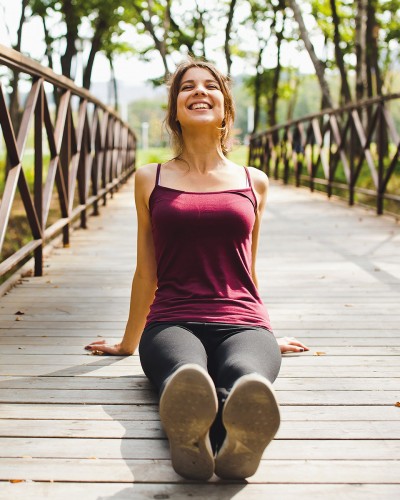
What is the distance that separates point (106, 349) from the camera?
114 inches

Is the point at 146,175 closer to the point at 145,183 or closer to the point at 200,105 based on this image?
the point at 145,183

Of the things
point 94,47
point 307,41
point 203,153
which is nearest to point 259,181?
point 203,153

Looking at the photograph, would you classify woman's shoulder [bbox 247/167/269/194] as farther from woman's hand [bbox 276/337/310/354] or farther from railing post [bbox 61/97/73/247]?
railing post [bbox 61/97/73/247]

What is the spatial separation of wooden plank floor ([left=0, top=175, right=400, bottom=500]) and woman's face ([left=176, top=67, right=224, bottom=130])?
0.92 metres

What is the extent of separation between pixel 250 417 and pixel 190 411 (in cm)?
14

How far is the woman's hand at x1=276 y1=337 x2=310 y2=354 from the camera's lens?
2.92 metres

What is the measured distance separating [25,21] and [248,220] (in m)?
13.7

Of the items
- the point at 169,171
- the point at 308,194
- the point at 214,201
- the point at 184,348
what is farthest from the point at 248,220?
the point at 308,194

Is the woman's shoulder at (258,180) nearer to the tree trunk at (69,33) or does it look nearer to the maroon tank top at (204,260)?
the maroon tank top at (204,260)

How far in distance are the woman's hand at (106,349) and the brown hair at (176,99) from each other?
2.52ft

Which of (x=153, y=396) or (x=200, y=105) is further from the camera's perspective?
(x=200, y=105)

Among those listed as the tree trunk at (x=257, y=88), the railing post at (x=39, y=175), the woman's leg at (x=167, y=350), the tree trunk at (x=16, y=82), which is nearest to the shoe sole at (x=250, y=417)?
the woman's leg at (x=167, y=350)

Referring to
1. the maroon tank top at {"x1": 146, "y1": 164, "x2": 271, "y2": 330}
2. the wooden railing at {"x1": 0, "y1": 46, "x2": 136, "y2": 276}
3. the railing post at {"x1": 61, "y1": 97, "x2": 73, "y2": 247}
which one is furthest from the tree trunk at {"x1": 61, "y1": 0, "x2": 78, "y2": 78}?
the maroon tank top at {"x1": 146, "y1": 164, "x2": 271, "y2": 330}

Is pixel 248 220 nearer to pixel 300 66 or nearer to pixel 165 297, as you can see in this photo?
pixel 165 297
